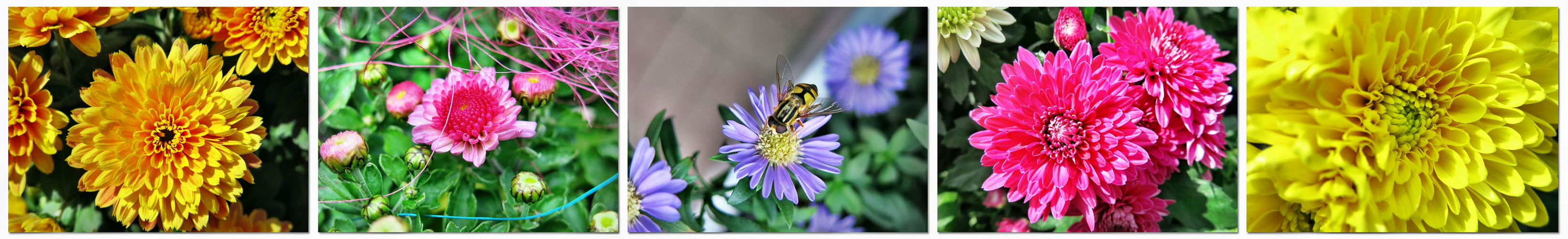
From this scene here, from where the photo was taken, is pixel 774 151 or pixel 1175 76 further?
pixel 774 151

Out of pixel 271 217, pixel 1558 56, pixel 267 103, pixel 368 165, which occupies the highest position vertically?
pixel 1558 56

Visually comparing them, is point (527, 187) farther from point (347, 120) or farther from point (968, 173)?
point (968, 173)

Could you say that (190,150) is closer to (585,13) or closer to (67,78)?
(67,78)

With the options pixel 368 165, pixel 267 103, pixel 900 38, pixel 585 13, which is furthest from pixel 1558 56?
pixel 267 103

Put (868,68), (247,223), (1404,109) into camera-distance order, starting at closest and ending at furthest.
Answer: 1. (1404,109)
2. (868,68)
3. (247,223)

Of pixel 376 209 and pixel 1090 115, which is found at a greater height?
pixel 1090 115

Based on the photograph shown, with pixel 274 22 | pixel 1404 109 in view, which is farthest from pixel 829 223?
pixel 274 22

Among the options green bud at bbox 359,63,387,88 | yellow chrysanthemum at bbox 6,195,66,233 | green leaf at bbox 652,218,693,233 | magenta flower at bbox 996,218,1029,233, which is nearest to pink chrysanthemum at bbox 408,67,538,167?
green bud at bbox 359,63,387,88
